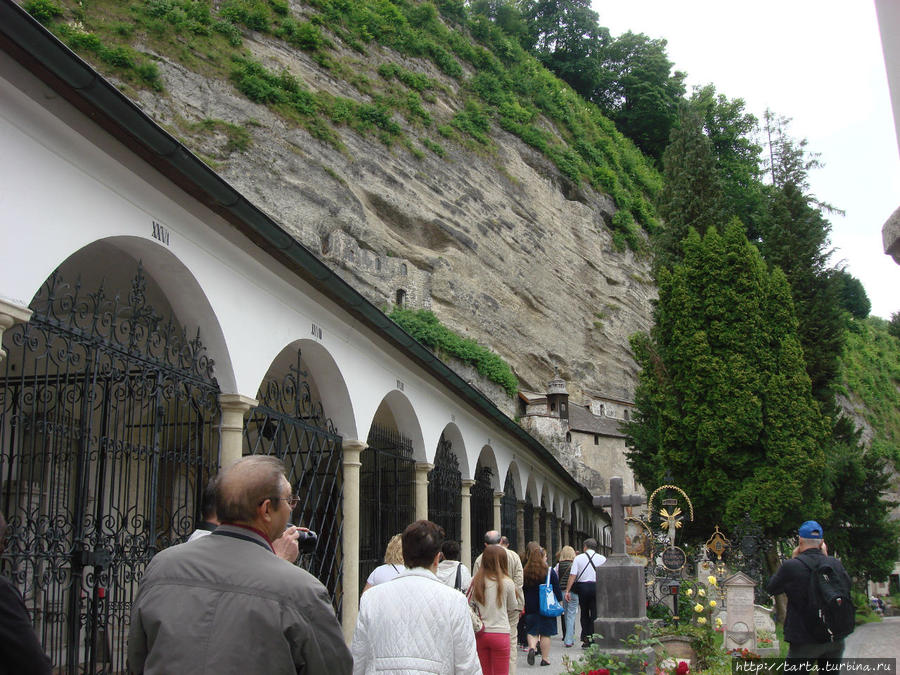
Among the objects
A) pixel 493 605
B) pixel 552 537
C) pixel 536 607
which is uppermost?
pixel 493 605

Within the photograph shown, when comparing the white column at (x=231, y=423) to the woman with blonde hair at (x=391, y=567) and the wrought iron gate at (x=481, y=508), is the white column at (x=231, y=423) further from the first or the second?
the wrought iron gate at (x=481, y=508)

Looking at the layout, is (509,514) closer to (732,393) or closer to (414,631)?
(732,393)

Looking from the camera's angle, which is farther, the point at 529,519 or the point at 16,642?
the point at 529,519

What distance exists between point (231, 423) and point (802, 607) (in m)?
5.67

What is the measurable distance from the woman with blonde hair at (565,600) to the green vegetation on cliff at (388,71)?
2628cm

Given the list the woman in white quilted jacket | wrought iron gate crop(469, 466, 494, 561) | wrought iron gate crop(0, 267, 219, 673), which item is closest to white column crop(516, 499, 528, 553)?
wrought iron gate crop(469, 466, 494, 561)

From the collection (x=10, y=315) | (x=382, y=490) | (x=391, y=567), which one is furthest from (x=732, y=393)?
(x=10, y=315)

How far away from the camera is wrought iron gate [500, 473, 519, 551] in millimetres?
21447

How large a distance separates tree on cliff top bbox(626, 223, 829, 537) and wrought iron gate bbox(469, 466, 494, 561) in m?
5.31

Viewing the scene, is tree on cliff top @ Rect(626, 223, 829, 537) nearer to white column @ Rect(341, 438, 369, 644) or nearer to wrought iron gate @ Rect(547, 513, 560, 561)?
wrought iron gate @ Rect(547, 513, 560, 561)

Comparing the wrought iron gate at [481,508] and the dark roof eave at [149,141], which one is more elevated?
the dark roof eave at [149,141]

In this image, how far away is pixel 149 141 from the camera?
6797mm

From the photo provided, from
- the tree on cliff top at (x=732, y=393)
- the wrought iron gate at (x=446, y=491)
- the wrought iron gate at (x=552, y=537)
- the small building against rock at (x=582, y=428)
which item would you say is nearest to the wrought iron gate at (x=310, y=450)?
the wrought iron gate at (x=446, y=491)

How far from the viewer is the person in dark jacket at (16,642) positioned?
8.66 ft
